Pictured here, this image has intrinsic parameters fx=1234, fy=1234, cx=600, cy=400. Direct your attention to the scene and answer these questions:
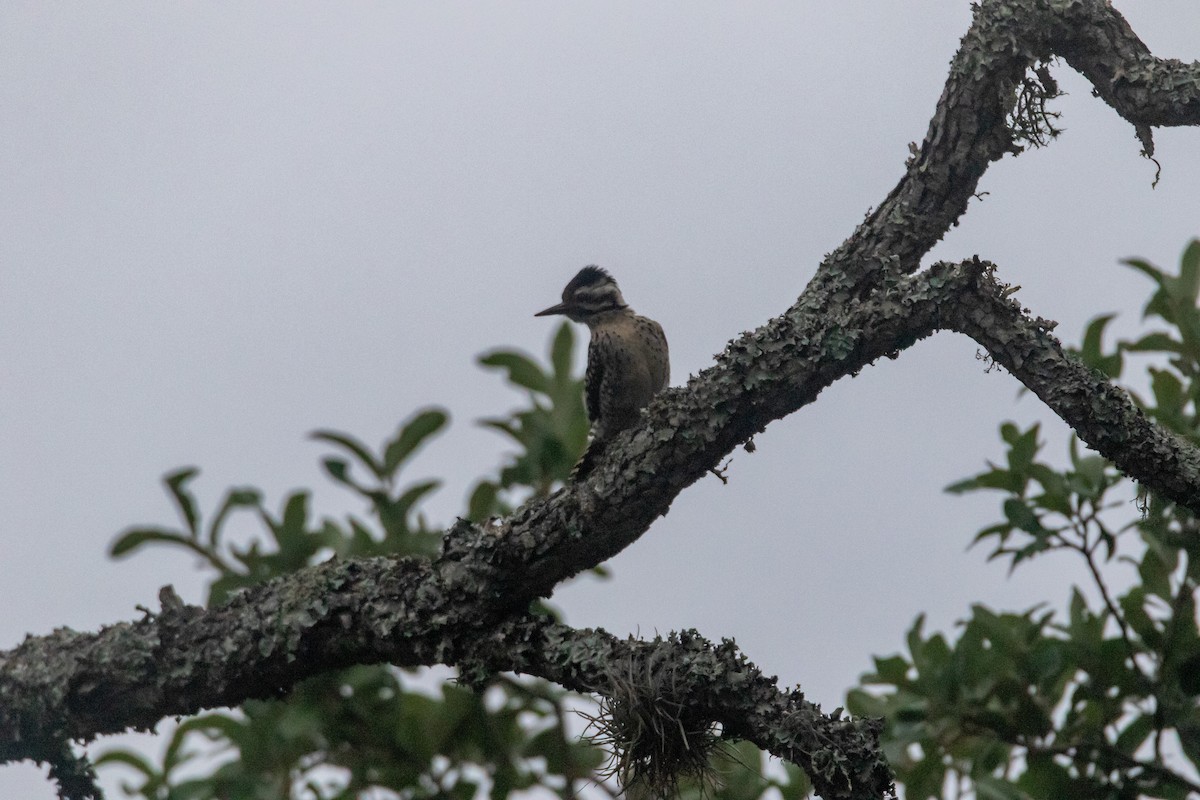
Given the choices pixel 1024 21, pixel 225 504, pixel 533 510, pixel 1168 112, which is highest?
pixel 1024 21

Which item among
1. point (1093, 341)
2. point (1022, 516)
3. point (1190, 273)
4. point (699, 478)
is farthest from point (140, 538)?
point (1190, 273)

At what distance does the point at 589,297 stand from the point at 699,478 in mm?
2599

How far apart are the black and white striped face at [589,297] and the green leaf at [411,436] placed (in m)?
1.95

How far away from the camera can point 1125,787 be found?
402 centimetres

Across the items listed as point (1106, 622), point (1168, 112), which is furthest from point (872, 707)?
point (1168, 112)

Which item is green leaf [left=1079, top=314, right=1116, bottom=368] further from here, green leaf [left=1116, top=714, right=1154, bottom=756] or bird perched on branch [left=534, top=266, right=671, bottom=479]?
bird perched on branch [left=534, top=266, right=671, bottom=479]

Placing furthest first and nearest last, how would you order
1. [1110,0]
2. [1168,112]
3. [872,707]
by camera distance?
1. [872,707]
2. [1110,0]
3. [1168,112]

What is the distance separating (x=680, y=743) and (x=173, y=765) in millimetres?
1748

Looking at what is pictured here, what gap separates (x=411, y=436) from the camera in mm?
3824

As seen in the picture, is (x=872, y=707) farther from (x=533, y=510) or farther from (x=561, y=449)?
(x=533, y=510)

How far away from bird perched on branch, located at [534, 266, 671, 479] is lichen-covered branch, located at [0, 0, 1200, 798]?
1861mm

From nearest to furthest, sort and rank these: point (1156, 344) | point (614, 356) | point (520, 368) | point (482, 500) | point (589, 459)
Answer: point (589, 459) < point (482, 500) < point (520, 368) < point (1156, 344) < point (614, 356)

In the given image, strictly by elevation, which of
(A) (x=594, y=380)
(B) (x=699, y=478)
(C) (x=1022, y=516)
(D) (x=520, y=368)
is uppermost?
(A) (x=594, y=380)

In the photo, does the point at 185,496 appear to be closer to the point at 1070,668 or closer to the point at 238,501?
the point at 238,501
